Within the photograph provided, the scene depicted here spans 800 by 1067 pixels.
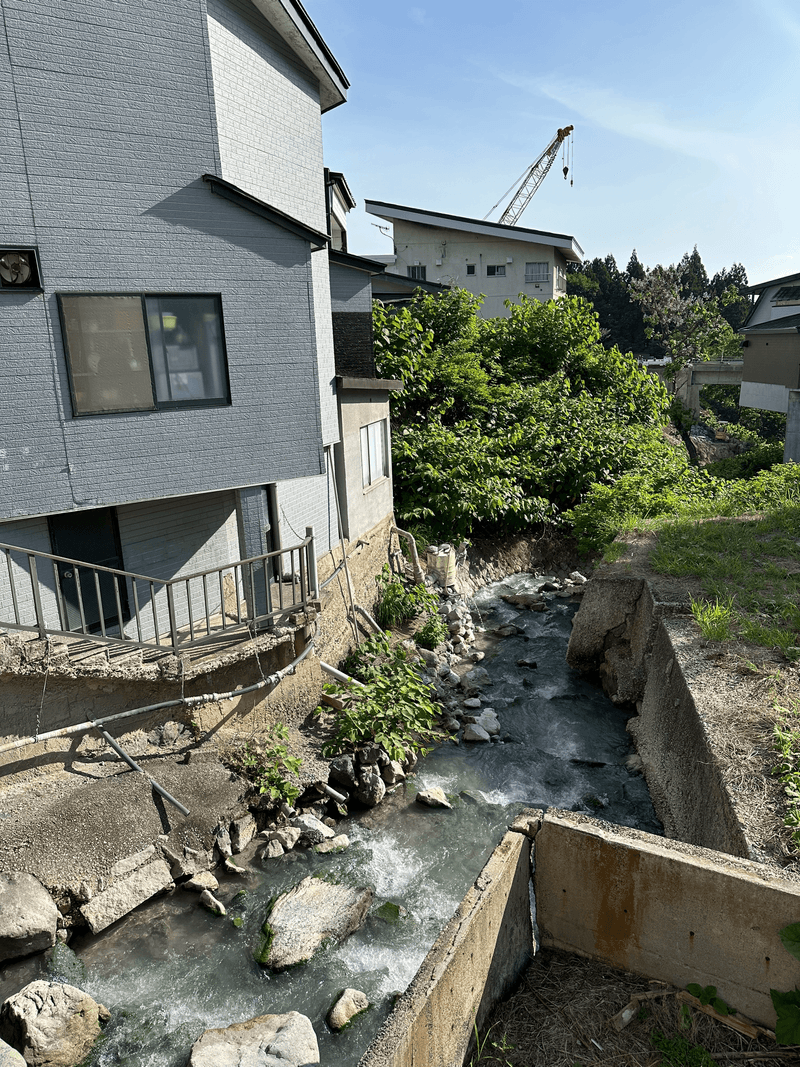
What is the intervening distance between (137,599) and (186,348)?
11.1 feet

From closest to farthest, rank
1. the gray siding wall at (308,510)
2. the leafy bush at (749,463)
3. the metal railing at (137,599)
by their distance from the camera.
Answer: the metal railing at (137,599)
the gray siding wall at (308,510)
the leafy bush at (749,463)

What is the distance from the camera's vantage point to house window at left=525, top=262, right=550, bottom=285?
109 ft

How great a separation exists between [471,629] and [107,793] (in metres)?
9.07

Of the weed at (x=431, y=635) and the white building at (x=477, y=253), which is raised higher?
the white building at (x=477, y=253)

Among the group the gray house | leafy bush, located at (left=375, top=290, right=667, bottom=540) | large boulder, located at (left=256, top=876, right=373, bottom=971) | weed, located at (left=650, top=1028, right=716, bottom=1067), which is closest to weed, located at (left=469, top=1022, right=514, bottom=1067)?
weed, located at (left=650, top=1028, right=716, bottom=1067)

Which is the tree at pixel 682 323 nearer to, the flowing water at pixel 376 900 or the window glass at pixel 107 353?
the flowing water at pixel 376 900

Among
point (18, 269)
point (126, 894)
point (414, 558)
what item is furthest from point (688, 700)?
point (18, 269)

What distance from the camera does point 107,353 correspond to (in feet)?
26.8

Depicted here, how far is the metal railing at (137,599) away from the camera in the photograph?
790 centimetres

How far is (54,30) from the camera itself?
293 inches

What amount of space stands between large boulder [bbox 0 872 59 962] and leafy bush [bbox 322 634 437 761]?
12.8 ft

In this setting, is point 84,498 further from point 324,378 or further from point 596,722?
point 596,722

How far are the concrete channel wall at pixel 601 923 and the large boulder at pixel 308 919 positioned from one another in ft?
9.29

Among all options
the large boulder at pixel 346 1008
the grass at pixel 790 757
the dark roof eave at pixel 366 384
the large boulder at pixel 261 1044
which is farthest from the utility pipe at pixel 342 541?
the grass at pixel 790 757
